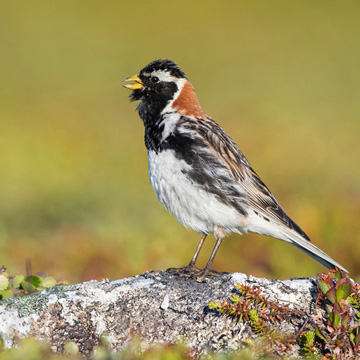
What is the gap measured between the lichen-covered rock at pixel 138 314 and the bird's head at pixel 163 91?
2.03 meters

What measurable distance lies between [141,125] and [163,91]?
46.9ft

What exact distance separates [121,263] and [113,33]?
2667 centimetres

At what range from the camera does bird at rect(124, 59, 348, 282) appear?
5906 millimetres

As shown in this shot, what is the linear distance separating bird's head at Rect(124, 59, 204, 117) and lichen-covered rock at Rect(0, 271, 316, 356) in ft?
6.66

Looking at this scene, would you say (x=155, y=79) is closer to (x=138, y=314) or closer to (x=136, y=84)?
(x=136, y=84)

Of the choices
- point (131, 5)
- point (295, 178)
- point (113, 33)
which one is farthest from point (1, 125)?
point (131, 5)

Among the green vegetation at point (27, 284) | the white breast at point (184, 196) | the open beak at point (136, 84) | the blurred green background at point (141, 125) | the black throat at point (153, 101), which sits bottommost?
the green vegetation at point (27, 284)

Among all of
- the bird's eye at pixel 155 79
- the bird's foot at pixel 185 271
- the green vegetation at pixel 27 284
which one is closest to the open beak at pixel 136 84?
the bird's eye at pixel 155 79

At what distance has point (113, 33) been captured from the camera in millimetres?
33781

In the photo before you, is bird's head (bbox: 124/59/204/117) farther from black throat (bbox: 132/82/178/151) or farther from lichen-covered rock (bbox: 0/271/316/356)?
lichen-covered rock (bbox: 0/271/316/356)

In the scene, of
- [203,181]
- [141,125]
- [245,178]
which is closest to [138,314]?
[203,181]

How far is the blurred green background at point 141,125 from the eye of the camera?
8.91 metres

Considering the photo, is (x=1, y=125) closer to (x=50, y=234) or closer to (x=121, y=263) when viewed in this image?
(x=50, y=234)

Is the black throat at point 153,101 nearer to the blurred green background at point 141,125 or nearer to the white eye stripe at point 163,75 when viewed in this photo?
the white eye stripe at point 163,75
